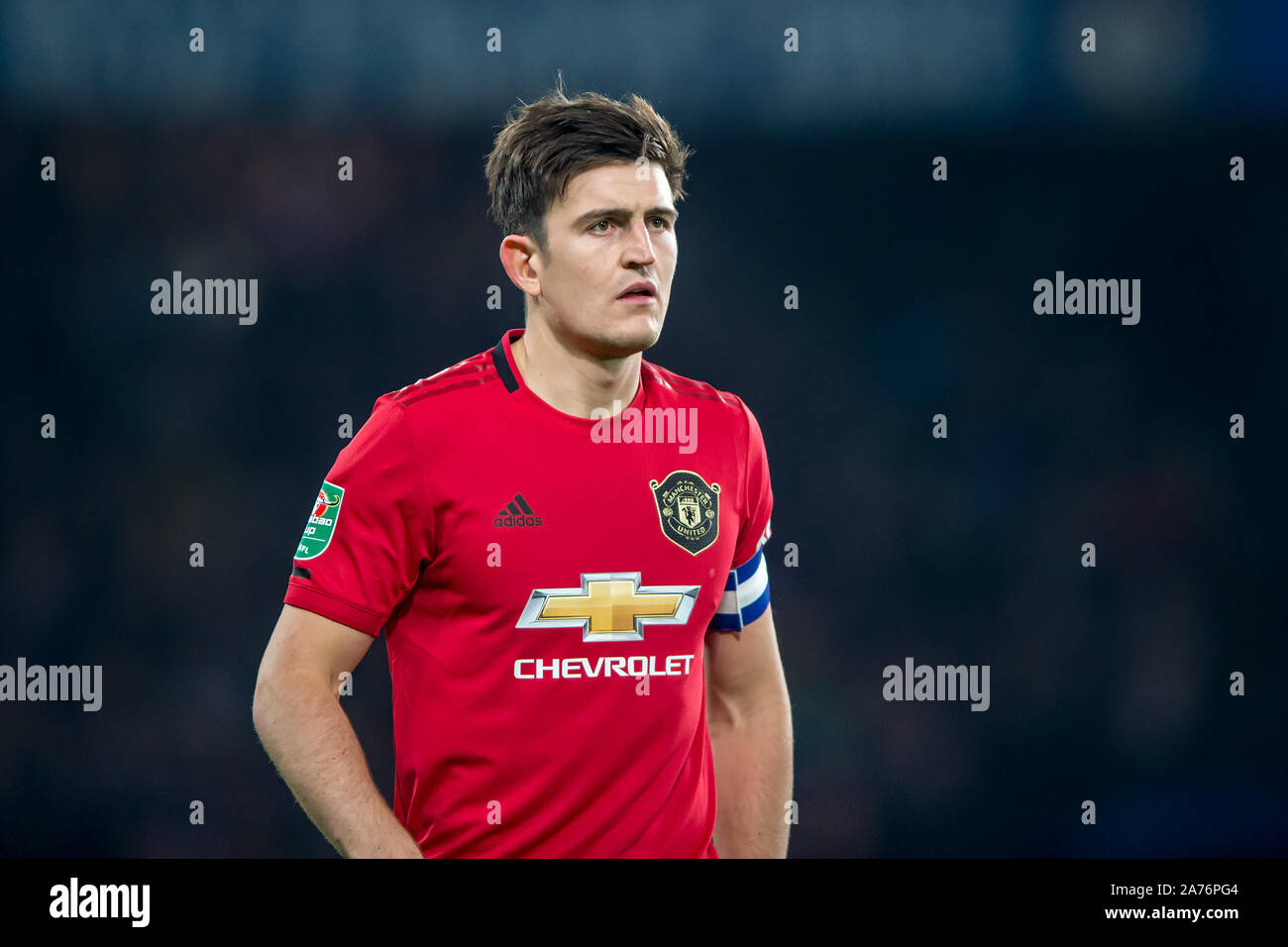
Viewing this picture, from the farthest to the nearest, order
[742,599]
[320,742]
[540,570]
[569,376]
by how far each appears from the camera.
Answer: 1. [742,599]
2. [569,376]
3. [540,570]
4. [320,742]

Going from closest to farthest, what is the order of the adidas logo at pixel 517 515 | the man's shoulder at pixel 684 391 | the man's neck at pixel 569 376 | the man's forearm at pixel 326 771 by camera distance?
the man's forearm at pixel 326 771 → the adidas logo at pixel 517 515 → the man's neck at pixel 569 376 → the man's shoulder at pixel 684 391

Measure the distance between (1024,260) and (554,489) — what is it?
3.42 meters

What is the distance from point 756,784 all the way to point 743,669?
0.24 metres

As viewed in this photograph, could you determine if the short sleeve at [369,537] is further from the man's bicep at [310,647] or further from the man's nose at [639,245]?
the man's nose at [639,245]

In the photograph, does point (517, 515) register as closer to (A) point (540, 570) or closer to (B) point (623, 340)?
(A) point (540, 570)

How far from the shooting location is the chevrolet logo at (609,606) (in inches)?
81.4

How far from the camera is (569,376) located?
218cm

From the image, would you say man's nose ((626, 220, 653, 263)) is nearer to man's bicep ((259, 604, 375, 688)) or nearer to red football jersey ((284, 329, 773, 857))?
red football jersey ((284, 329, 773, 857))

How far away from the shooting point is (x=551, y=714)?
206cm

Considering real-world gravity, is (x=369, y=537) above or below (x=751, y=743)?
above

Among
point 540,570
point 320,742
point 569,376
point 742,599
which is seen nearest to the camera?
point 320,742

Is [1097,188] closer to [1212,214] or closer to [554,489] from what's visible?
[1212,214]

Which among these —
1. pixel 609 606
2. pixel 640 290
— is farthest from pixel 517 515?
pixel 640 290

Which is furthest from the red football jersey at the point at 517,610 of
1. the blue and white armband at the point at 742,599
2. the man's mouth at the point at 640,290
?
the man's mouth at the point at 640,290
